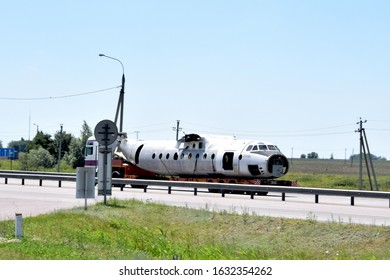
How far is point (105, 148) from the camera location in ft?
82.2

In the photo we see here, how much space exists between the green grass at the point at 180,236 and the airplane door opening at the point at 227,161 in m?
16.5

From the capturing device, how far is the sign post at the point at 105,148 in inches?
958

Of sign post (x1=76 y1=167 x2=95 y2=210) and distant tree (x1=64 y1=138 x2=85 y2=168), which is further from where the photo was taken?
distant tree (x1=64 y1=138 x2=85 y2=168)

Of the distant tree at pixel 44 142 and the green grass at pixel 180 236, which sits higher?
the distant tree at pixel 44 142

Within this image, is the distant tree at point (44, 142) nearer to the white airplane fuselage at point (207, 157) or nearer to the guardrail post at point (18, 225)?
the white airplane fuselage at point (207, 157)

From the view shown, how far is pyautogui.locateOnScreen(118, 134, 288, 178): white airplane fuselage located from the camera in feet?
132

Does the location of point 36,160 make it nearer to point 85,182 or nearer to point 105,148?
point 105,148

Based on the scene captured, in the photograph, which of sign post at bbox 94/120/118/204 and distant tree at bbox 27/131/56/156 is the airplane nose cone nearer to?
sign post at bbox 94/120/118/204

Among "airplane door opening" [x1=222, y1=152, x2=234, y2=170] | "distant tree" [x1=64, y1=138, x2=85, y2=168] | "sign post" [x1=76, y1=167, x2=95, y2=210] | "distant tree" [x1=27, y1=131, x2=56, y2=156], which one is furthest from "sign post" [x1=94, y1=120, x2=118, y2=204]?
"distant tree" [x1=27, y1=131, x2=56, y2=156]

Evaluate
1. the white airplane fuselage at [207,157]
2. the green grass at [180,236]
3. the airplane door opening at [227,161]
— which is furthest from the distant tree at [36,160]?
the green grass at [180,236]

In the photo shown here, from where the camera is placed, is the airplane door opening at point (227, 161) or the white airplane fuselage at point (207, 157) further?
the airplane door opening at point (227, 161)

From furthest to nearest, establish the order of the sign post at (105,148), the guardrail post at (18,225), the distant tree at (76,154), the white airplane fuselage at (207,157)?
the distant tree at (76,154), the white airplane fuselage at (207,157), the sign post at (105,148), the guardrail post at (18,225)

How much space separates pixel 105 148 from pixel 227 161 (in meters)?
17.3
